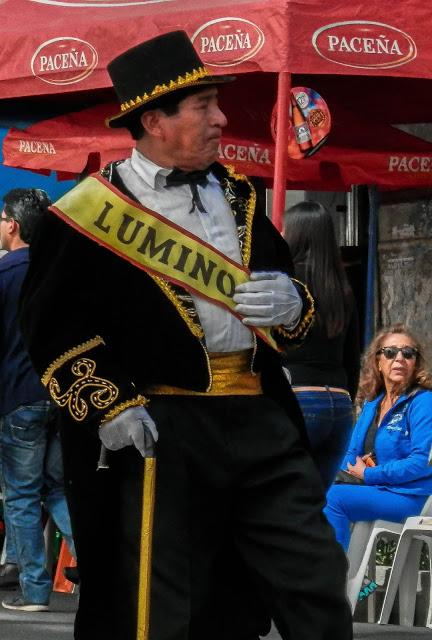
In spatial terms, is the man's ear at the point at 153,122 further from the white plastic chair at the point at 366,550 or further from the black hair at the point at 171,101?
the white plastic chair at the point at 366,550

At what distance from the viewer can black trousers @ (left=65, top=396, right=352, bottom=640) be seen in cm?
404

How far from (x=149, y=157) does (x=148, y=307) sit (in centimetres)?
41

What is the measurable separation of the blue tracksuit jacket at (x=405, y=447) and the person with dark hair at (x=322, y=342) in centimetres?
90

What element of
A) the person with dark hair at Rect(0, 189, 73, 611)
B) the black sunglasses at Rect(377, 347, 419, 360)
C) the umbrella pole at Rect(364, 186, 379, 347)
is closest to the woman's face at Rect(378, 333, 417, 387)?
the black sunglasses at Rect(377, 347, 419, 360)

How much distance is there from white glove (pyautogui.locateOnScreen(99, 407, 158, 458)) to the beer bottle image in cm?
497

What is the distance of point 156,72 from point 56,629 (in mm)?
3734

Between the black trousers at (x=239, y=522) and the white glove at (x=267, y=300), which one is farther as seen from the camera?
the white glove at (x=267, y=300)

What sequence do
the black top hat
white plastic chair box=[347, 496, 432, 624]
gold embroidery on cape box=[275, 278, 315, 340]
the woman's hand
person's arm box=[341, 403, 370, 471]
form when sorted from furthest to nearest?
person's arm box=[341, 403, 370, 471], the woman's hand, white plastic chair box=[347, 496, 432, 624], gold embroidery on cape box=[275, 278, 315, 340], the black top hat

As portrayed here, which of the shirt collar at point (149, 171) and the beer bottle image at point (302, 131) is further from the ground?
the beer bottle image at point (302, 131)

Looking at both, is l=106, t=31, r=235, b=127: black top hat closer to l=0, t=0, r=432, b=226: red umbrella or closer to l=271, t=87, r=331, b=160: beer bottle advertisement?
l=0, t=0, r=432, b=226: red umbrella

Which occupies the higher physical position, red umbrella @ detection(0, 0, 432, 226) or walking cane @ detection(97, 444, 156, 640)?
red umbrella @ detection(0, 0, 432, 226)

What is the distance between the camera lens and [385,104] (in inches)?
429

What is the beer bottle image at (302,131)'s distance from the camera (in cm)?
881

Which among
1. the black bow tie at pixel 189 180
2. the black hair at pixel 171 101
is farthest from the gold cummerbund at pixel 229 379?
the black hair at pixel 171 101
